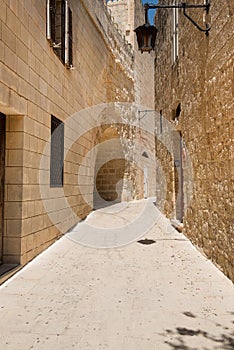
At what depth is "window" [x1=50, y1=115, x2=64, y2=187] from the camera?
5.35 meters

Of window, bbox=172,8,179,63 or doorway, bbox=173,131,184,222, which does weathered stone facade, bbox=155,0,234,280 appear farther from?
doorway, bbox=173,131,184,222

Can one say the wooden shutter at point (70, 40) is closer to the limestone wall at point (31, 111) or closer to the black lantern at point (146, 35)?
the limestone wall at point (31, 111)

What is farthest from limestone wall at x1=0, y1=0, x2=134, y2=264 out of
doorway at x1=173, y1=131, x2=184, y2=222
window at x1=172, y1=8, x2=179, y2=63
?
doorway at x1=173, y1=131, x2=184, y2=222

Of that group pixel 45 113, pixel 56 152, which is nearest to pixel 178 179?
pixel 56 152

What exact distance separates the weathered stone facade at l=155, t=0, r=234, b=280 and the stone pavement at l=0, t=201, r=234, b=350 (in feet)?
1.65

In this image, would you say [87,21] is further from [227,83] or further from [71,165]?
[227,83]

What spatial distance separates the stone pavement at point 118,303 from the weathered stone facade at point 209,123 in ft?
1.65

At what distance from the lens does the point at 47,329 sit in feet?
7.80

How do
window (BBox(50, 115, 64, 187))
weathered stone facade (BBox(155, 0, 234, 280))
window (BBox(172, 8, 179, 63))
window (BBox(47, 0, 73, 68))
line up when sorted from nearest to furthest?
A: weathered stone facade (BBox(155, 0, 234, 280)) < window (BBox(50, 115, 64, 187)) < window (BBox(47, 0, 73, 68)) < window (BBox(172, 8, 179, 63))

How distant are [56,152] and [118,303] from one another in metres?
3.38

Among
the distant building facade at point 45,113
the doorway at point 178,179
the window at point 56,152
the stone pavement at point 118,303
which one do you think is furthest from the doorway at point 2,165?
the doorway at point 178,179

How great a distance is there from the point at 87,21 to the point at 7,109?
4973 millimetres

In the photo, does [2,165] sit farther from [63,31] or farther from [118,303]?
[63,31]

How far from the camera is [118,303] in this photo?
2873 millimetres
